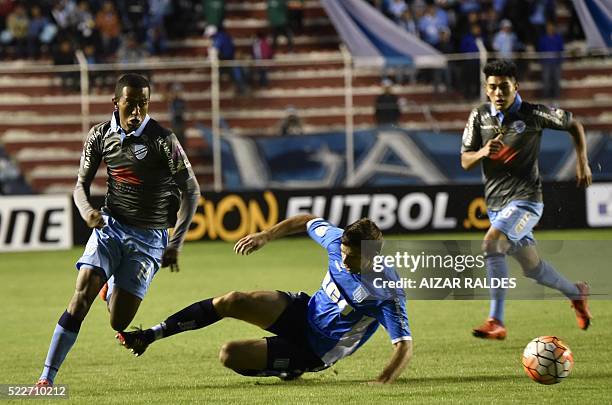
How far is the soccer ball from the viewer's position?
7832 mm

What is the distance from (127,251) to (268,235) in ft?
3.31

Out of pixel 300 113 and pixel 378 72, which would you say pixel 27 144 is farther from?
pixel 378 72

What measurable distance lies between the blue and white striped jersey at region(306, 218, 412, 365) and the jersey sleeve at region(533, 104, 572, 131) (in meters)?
2.64

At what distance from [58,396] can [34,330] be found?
12.0 feet

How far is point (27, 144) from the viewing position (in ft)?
69.2

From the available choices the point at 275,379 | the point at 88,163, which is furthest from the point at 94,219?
the point at 275,379

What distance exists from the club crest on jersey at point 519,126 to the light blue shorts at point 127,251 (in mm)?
3317

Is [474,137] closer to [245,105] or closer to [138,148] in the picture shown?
[138,148]

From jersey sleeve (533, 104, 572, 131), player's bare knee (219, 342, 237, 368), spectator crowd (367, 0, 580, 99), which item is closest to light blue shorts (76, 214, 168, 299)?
player's bare knee (219, 342, 237, 368)

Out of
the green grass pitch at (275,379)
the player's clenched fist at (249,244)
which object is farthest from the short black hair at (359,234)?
the green grass pitch at (275,379)

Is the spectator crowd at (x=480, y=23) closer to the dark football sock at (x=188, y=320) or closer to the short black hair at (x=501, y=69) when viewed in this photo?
the short black hair at (x=501, y=69)

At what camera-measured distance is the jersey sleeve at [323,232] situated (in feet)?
26.6

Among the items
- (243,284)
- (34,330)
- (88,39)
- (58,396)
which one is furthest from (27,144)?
(58,396)

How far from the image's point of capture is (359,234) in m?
7.44
